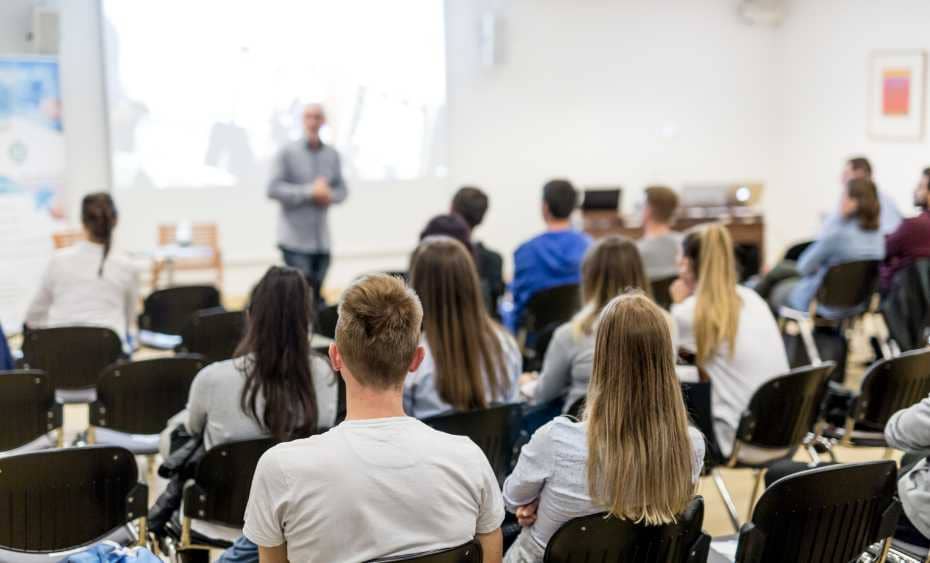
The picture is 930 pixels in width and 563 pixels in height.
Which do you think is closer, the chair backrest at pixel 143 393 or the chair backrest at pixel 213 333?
the chair backrest at pixel 143 393

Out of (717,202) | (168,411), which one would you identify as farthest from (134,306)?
(717,202)

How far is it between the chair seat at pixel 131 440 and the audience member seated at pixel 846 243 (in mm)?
3776

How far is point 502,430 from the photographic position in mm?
3316

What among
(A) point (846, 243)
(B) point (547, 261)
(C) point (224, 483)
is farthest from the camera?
(A) point (846, 243)

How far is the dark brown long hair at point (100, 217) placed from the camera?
4.97 m

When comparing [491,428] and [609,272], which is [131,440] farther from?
[609,272]

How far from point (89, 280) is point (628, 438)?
3.47m

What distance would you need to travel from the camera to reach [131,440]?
4074mm

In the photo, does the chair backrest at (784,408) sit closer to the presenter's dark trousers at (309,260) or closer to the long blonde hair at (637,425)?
the long blonde hair at (637,425)

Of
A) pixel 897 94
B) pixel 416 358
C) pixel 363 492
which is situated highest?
pixel 897 94

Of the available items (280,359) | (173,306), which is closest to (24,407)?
(280,359)

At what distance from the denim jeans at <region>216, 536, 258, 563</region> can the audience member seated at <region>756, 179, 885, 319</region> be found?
171 inches

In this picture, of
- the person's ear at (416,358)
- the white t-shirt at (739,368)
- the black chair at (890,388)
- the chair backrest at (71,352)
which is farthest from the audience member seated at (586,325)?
the chair backrest at (71,352)

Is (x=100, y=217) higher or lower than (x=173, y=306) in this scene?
higher
